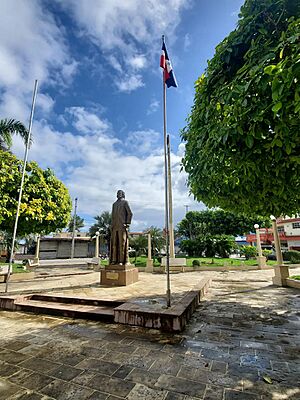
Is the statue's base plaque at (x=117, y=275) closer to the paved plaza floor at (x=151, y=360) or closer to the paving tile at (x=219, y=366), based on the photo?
the paved plaza floor at (x=151, y=360)

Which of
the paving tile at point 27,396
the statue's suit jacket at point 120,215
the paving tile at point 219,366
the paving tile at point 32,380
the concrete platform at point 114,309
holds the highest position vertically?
the statue's suit jacket at point 120,215

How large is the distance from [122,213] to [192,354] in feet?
20.1

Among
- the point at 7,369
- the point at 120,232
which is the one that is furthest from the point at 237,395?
the point at 120,232

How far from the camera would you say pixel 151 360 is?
9.92ft

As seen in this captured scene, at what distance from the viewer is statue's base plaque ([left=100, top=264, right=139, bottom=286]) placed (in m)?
8.12

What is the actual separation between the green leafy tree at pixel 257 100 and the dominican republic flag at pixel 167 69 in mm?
1202

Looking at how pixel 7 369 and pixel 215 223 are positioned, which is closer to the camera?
pixel 7 369

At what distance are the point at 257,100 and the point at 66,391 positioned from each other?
4.27 metres

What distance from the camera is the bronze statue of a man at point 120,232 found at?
8500 mm

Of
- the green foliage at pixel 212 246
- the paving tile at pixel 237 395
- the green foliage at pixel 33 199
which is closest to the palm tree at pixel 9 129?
the green foliage at pixel 33 199

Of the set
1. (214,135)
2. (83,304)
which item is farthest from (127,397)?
(83,304)

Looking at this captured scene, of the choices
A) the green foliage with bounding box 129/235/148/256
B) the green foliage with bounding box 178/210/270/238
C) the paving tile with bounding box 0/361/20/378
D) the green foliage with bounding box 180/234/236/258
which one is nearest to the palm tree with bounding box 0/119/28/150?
the paving tile with bounding box 0/361/20/378

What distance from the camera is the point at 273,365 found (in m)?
2.86

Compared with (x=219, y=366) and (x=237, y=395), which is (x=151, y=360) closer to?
(x=219, y=366)
